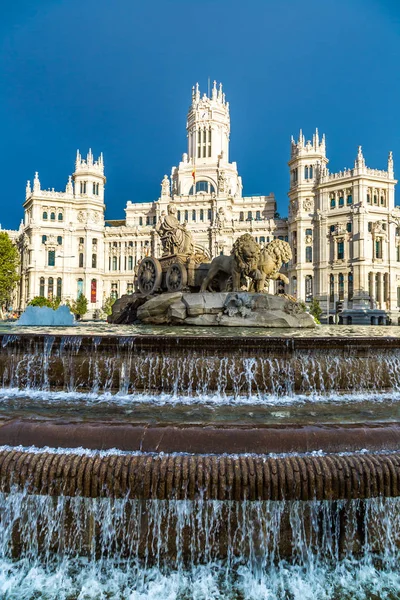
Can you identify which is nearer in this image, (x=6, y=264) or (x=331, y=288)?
(x=6, y=264)

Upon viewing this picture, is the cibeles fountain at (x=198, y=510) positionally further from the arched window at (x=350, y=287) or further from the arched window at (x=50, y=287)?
the arched window at (x=50, y=287)

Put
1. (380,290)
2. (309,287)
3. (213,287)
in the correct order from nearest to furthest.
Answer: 1. (213,287)
2. (380,290)
3. (309,287)

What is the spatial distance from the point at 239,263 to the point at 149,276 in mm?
A: 4522

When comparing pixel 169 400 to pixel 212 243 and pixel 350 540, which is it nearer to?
pixel 350 540

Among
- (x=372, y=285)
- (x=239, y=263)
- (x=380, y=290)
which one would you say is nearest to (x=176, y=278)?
(x=239, y=263)

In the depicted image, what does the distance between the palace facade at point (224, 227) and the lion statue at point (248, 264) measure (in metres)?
48.0

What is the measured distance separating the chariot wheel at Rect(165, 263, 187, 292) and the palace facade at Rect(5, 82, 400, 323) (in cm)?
4677

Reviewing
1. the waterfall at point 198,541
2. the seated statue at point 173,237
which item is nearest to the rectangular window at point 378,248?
the seated statue at point 173,237

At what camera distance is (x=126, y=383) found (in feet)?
23.4

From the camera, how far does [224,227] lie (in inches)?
3081

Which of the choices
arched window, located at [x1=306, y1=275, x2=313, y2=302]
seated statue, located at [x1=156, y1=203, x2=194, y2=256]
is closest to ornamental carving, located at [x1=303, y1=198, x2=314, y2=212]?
arched window, located at [x1=306, y1=275, x2=313, y2=302]

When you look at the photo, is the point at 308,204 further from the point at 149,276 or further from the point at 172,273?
the point at 172,273

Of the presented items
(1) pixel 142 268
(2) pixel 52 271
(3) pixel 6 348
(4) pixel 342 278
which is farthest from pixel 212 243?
(3) pixel 6 348

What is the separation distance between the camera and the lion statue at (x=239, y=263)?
43.8ft
